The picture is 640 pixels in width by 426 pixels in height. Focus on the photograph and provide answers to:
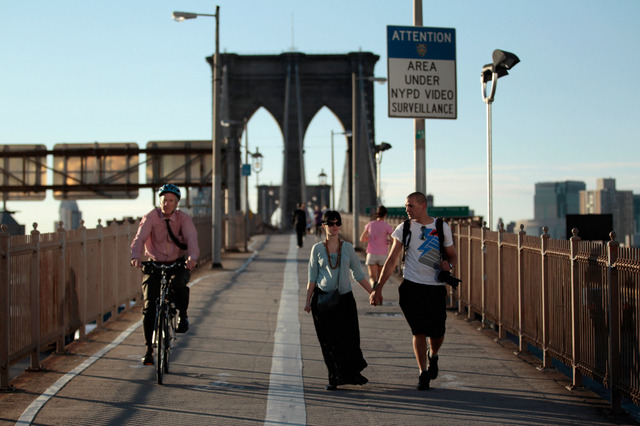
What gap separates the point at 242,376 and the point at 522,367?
9.95 ft

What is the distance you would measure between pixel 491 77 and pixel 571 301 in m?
9.99

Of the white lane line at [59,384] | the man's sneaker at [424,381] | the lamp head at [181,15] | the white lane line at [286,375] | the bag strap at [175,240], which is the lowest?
the white lane line at [59,384]

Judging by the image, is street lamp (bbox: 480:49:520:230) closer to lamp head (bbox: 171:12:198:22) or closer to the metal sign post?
the metal sign post

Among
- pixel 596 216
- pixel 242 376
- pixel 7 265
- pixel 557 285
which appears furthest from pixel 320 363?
pixel 596 216

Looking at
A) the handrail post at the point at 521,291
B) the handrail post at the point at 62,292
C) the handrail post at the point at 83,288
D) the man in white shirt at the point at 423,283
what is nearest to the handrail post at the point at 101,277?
the handrail post at the point at 83,288

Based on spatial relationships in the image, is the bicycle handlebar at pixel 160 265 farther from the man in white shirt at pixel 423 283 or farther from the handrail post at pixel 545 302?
the handrail post at pixel 545 302

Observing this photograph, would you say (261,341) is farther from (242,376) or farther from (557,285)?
(557,285)

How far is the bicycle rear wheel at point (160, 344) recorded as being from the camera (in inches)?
340

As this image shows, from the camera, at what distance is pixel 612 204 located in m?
143

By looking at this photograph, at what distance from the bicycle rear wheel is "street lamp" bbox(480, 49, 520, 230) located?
788 centimetres

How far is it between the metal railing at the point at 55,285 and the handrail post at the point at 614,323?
5.45 meters

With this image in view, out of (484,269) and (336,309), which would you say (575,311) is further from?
(484,269)

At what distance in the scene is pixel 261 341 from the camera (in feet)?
A: 37.8

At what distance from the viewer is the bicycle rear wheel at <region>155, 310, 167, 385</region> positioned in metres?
8.62
